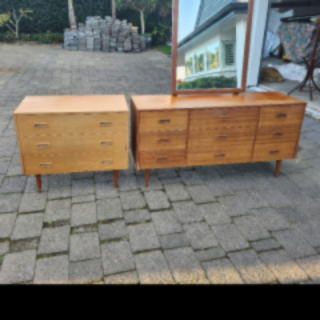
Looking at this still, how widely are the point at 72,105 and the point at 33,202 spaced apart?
1.05 meters

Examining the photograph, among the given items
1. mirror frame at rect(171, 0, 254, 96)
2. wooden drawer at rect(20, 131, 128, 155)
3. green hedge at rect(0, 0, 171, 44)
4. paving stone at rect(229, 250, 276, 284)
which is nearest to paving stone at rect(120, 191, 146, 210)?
wooden drawer at rect(20, 131, 128, 155)

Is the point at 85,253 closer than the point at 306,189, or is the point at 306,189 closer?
the point at 85,253

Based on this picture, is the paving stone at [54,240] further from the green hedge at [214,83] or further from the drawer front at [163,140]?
the green hedge at [214,83]

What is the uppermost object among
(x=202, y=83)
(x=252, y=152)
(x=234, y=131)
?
(x=202, y=83)

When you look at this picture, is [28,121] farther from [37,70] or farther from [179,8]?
[37,70]

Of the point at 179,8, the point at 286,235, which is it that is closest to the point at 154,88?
the point at 179,8

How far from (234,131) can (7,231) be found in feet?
7.93

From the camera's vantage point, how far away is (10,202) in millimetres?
3240

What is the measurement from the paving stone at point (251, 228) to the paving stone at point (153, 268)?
820 millimetres

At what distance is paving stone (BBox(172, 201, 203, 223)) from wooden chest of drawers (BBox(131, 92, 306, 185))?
0.46 m

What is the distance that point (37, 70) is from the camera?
31.0ft

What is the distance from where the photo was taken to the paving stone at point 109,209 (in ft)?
10.1

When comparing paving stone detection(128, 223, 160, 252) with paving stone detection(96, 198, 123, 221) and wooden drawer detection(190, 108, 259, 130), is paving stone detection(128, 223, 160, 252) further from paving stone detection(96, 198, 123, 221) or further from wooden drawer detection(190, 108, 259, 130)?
wooden drawer detection(190, 108, 259, 130)

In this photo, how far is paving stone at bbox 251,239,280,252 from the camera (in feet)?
8.93
